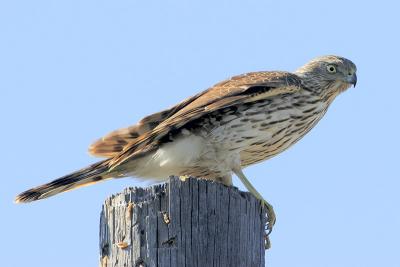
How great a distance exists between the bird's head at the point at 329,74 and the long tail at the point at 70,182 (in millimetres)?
2371

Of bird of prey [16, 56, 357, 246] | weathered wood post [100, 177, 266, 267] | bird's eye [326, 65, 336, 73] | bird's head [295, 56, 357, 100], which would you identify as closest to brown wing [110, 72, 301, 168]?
bird of prey [16, 56, 357, 246]

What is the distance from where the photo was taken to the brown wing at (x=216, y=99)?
22.1 ft

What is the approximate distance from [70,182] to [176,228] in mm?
2695

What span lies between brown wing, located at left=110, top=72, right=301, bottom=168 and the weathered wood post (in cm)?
265

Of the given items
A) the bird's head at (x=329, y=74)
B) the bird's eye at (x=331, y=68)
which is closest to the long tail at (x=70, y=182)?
the bird's head at (x=329, y=74)

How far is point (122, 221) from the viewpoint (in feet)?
13.1

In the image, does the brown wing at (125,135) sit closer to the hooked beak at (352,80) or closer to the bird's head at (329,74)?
the bird's head at (329,74)

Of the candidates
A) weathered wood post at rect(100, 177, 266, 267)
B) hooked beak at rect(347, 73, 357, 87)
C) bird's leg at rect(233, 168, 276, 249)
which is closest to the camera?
weathered wood post at rect(100, 177, 266, 267)

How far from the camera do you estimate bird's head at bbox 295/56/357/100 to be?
26.2 ft

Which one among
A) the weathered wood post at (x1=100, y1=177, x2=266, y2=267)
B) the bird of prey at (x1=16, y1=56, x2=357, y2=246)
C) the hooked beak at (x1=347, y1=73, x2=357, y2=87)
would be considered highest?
the hooked beak at (x1=347, y1=73, x2=357, y2=87)

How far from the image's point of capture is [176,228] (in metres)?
3.88

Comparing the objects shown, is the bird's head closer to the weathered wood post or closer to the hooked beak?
the hooked beak

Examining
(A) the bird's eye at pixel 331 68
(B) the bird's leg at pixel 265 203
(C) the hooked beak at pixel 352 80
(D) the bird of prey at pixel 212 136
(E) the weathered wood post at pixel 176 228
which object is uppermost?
(A) the bird's eye at pixel 331 68

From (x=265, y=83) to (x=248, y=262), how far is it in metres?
3.28
